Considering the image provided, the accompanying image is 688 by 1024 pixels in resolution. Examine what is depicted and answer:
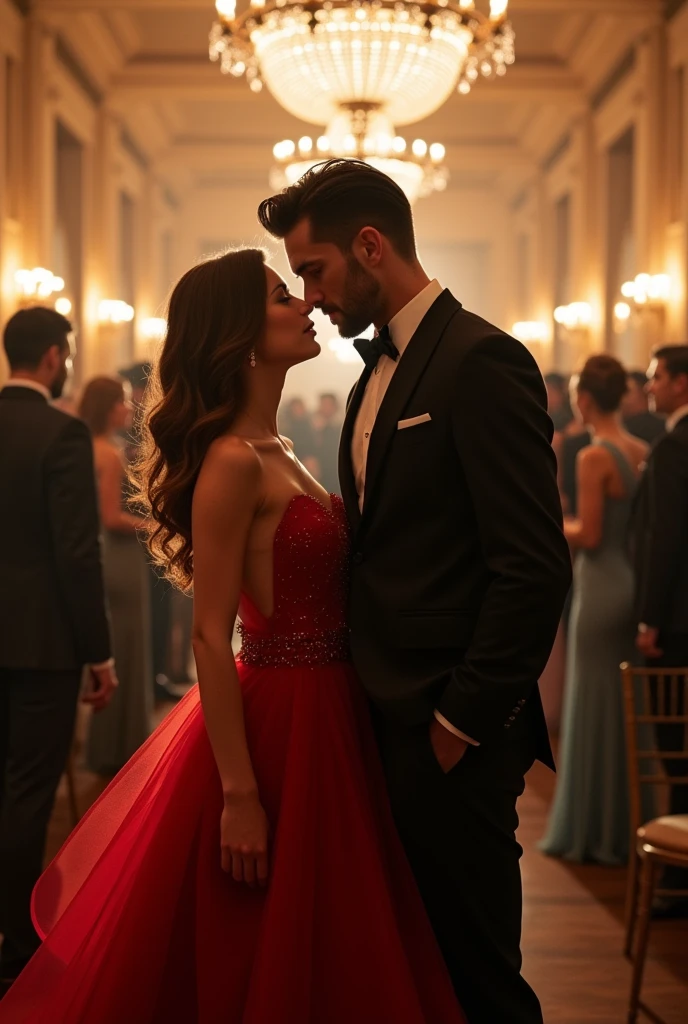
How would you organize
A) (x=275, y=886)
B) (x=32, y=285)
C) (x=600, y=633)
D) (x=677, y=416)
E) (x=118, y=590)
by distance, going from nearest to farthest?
(x=275, y=886), (x=677, y=416), (x=600, y=633), (x=118, y=590), (x=32, y=285)

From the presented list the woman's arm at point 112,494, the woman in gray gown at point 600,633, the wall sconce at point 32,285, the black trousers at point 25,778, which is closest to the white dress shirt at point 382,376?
the black trousers at point 25,778

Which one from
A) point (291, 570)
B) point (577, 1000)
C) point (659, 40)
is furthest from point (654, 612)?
point (659, 40)

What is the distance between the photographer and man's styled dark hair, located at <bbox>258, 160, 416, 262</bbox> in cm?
220

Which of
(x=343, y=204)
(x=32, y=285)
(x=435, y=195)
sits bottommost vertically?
(x=343, y=204)

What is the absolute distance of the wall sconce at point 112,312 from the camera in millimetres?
11969

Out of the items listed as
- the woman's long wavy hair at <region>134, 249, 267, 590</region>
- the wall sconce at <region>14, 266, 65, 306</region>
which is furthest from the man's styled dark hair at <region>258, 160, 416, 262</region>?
the wall sconce at <region>14, 266, 65, 306</region>

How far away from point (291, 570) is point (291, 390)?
58.9 feet

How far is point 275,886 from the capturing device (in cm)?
203

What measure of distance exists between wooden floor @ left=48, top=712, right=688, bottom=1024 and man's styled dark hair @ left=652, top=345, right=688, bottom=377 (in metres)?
1.86

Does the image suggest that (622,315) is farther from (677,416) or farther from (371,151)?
(677,416)

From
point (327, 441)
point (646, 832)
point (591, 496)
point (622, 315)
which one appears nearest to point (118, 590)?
point (591, 496)

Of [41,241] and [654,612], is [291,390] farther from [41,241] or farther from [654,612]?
[654,612]

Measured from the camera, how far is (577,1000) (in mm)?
3484

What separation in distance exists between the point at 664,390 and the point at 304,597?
8.61 ft
